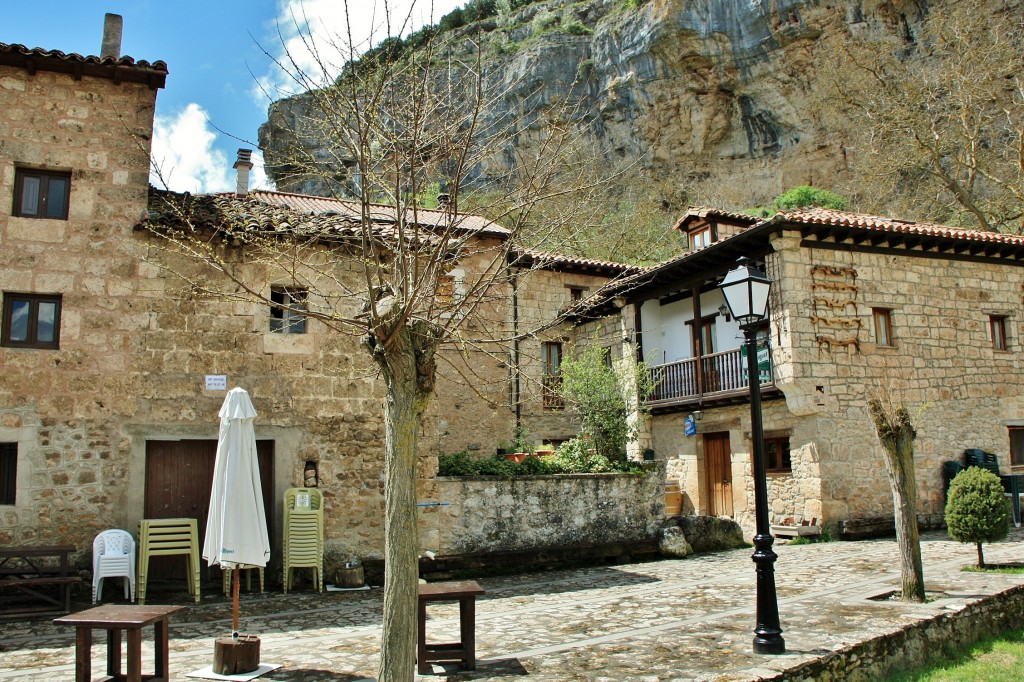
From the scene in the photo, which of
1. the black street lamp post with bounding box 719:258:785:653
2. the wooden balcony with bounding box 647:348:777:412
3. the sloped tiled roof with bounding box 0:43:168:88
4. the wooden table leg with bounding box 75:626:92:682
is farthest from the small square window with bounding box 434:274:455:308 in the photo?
the wooden balcony with bounding box 647:348:777:412

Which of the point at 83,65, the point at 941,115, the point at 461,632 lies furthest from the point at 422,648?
the point at 941,115

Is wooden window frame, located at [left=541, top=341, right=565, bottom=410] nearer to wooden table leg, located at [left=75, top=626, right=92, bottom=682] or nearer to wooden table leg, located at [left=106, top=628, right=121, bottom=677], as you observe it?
wooden table leg, located at [left=106, top=628, right=121, bottom=677]

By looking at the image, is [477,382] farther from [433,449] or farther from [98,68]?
[98,68]

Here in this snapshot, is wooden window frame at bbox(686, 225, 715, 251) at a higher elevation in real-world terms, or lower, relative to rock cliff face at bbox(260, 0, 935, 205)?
lower

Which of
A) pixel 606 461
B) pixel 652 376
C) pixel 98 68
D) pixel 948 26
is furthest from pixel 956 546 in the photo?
pixel 948 26

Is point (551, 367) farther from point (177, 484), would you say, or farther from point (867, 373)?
point (177, 484)

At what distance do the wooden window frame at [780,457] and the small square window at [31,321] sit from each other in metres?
12.4

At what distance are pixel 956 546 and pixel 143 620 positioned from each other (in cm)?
1194

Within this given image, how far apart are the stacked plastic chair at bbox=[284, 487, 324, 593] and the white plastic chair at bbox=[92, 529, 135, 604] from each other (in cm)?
176

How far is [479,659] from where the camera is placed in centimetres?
603

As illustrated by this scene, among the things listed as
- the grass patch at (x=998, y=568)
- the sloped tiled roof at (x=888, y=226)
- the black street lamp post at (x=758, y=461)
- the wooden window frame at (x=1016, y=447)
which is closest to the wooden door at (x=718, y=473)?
the sloped tiled roof at (x=888, y=226)

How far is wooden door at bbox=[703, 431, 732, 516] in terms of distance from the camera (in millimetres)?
16438

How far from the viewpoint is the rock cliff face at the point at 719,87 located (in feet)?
101

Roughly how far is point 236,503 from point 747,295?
4.73 meters
